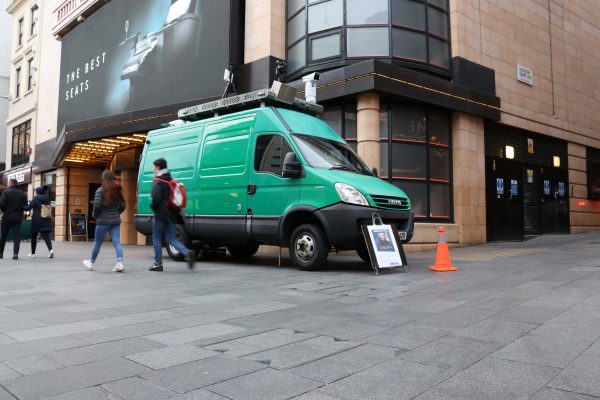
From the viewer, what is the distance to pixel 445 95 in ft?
41.2

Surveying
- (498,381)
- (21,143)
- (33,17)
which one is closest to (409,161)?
(498,381)

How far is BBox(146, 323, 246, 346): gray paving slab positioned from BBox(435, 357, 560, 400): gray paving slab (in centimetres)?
189

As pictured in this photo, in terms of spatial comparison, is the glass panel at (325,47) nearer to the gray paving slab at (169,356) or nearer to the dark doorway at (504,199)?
the dark doorway at (504,199)

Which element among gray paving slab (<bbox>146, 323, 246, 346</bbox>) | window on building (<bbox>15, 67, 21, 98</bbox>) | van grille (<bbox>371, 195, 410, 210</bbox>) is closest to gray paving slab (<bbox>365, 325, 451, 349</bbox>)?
gray paving slab (<bbox>146, 323, 246, 346</bbox>)

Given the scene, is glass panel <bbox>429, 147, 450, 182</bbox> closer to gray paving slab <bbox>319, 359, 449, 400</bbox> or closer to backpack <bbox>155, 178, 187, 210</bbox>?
backpack <bbox>155, 178, 187, 210</bbox>

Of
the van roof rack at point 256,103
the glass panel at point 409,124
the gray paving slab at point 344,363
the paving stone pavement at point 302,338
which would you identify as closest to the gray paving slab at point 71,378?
the paving stone pavement at point 302,338

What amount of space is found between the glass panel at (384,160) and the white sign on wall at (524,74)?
6513 mm

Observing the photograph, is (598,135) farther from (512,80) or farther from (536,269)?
(536,269)

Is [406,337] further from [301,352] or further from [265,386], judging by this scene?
[265,386]

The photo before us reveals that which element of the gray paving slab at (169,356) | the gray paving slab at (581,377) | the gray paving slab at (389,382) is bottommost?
the gray paving slab at (389,382)

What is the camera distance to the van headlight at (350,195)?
7387 mm

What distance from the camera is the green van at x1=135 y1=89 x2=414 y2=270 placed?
297 inches

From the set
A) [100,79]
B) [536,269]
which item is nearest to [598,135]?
[536,269]

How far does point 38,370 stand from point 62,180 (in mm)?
21767
